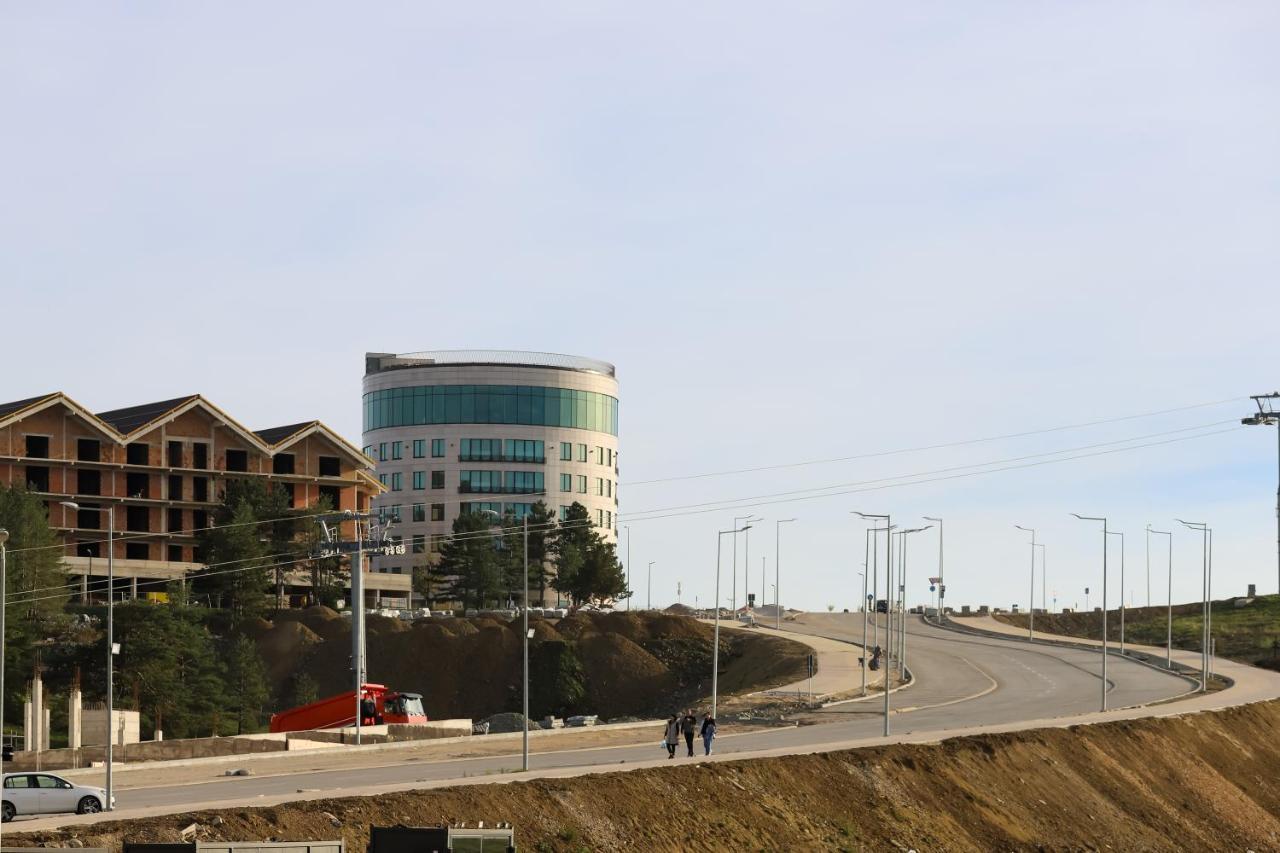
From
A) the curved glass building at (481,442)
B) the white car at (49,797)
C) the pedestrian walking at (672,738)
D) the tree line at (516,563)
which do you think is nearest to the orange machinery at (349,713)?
the pedestrian walking at (672,738)

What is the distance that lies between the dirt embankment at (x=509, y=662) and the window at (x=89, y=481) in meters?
18.4

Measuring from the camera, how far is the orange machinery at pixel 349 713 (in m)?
81.1

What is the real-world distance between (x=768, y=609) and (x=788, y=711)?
10539 centimetres

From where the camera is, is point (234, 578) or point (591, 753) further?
point (234, 578)

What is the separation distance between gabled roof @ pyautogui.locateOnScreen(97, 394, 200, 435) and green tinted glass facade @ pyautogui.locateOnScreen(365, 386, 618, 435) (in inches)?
1674

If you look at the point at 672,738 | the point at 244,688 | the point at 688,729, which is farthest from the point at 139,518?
the point at 672,738

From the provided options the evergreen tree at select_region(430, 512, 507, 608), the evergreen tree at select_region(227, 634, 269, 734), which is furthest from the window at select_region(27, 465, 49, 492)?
the evergreen tree at select_region(227, 634, 269, 734)

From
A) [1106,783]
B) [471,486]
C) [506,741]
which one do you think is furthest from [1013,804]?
[471,486]

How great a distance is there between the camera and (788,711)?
88.9 meters

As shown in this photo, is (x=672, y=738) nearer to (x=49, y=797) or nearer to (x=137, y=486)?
(x=49, y=797)

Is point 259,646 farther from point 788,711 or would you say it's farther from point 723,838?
point 723,838

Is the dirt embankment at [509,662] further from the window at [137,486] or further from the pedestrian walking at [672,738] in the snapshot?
the pedestrian walking at [672,738]

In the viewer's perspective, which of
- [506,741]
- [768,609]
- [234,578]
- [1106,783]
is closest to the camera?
[1106,783]

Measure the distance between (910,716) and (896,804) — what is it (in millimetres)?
30272
